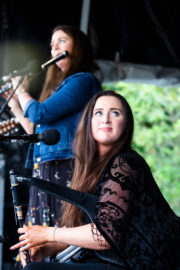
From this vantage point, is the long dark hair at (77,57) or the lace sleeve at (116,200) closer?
the lace sleeve at (116,200)

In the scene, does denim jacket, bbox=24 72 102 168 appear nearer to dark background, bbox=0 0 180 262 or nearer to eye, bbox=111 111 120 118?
eye, bbox=111 111 120 118

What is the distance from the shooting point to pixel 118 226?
1077 mm

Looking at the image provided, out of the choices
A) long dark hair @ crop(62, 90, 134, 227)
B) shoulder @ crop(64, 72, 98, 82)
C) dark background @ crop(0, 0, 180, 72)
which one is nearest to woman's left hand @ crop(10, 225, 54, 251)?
long dark hair @ crop(62, 90, 134, 227)

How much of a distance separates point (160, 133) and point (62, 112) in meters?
4.38

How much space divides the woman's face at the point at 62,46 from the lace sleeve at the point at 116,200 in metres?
0.83

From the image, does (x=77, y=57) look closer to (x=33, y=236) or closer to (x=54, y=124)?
(x=54, y=124)

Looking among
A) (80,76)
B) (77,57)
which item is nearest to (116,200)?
(80,76)

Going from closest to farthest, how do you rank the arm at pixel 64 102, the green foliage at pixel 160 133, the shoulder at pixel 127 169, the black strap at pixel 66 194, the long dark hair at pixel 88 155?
the black strap at pixel 66 194, the shoulder at pixel 127 169, the long dark hair at pixel 88 155, the arm at pixel 64 102, the green foliage at pixel 160 133

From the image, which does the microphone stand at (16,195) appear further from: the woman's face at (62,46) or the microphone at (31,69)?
the woman's face at (62,46)

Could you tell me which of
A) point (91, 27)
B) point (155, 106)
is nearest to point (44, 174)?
point (91, 27)

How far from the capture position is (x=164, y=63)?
2.83 m

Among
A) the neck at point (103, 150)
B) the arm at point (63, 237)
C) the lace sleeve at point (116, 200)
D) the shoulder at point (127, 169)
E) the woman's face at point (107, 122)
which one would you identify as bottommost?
the arm at point (63, 237)

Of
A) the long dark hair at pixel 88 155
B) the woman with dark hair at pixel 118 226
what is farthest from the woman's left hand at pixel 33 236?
the long dark hair at pixel 88 155

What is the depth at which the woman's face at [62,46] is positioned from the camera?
1.89 metres
